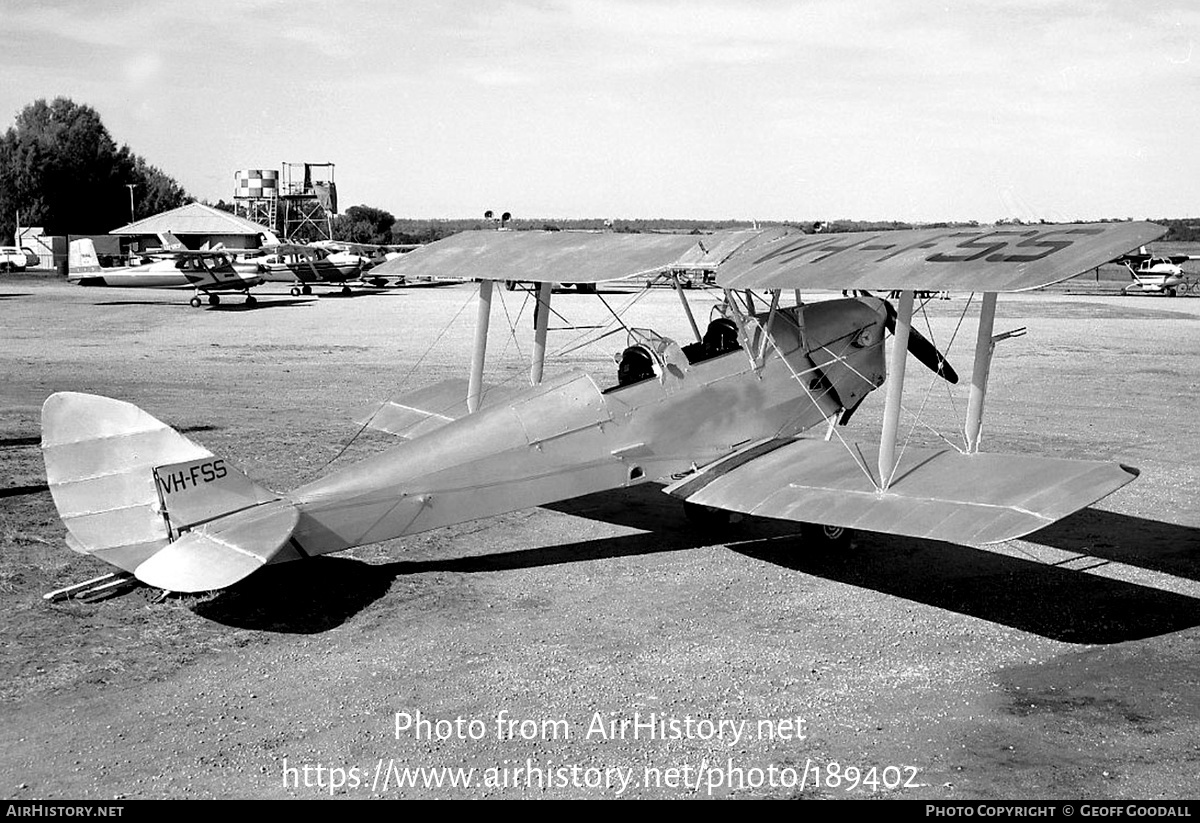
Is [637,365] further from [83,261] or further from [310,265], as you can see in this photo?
[83,261]

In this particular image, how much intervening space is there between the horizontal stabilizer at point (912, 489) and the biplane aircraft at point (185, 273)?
30.3 m

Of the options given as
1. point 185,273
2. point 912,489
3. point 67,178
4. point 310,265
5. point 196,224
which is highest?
point 67,178

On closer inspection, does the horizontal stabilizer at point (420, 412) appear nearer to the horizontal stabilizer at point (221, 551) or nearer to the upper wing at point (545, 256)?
the upper wing at point (545, 256)

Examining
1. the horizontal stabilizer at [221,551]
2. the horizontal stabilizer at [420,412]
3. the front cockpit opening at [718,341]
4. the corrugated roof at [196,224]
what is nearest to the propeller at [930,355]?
the front cockpit opening at [718,341]

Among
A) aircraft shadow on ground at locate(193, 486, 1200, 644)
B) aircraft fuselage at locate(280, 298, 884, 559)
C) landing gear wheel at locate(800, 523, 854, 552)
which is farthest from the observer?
landing gear wheel at locate(800, 523, 854, 552)

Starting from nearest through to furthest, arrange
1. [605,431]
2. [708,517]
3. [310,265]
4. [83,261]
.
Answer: [605,431] → [708,517] → [310,265] → [83,261]

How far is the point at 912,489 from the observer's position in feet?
25.2

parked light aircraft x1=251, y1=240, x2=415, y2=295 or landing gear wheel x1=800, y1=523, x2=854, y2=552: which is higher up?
parked light aircraft x1=251, y1=240, x2=415, y2=295

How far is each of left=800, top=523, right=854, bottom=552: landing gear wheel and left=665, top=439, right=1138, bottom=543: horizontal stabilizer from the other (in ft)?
2.30

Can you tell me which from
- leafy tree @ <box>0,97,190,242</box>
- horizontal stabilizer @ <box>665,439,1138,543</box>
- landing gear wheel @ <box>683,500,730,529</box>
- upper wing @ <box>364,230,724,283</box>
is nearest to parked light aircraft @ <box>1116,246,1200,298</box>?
upper wing @ <box>364,230,724,283</box>

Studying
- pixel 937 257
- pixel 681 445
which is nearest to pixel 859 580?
pixel 681 445

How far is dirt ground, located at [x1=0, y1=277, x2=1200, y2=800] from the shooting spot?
537 centimetres

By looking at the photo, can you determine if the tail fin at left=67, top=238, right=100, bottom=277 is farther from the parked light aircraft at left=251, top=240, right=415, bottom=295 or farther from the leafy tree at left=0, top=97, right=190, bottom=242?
the leafy tree at left=0, top=97, right=190, bottom=242

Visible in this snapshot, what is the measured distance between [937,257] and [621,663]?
363 centimetres
